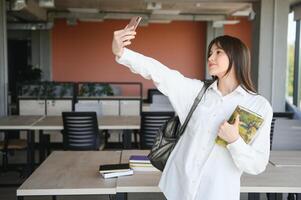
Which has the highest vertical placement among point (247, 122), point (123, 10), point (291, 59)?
point (123, 10)

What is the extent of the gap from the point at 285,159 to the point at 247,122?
1716mm

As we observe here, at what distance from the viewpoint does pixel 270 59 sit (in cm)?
616

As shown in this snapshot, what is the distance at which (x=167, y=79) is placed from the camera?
1725mm

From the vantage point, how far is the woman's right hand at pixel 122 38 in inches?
62.8

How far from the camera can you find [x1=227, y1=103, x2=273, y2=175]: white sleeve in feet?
5.11

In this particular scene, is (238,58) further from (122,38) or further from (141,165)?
(141,165)

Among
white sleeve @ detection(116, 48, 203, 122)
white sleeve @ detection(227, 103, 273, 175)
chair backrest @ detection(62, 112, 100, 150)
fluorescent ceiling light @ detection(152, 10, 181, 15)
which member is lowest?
chair backrest @ detection(62, 112, 100, 150)

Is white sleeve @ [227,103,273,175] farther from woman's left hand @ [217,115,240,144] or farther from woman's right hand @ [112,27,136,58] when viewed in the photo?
woman's right hand @ [112,27,136,58]

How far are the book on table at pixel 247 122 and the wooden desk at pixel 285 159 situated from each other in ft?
4.73

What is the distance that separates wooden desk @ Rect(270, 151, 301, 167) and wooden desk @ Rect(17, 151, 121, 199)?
1.16 m

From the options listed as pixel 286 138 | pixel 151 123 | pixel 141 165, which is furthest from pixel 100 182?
pixel 151 123

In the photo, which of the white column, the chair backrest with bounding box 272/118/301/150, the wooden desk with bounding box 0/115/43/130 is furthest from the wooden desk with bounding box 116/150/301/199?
the white column

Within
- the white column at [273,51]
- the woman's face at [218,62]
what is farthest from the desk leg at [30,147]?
the woman's face at [218,62]

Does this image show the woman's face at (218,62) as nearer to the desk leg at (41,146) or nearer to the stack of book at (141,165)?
the stack of book at (141,165)
